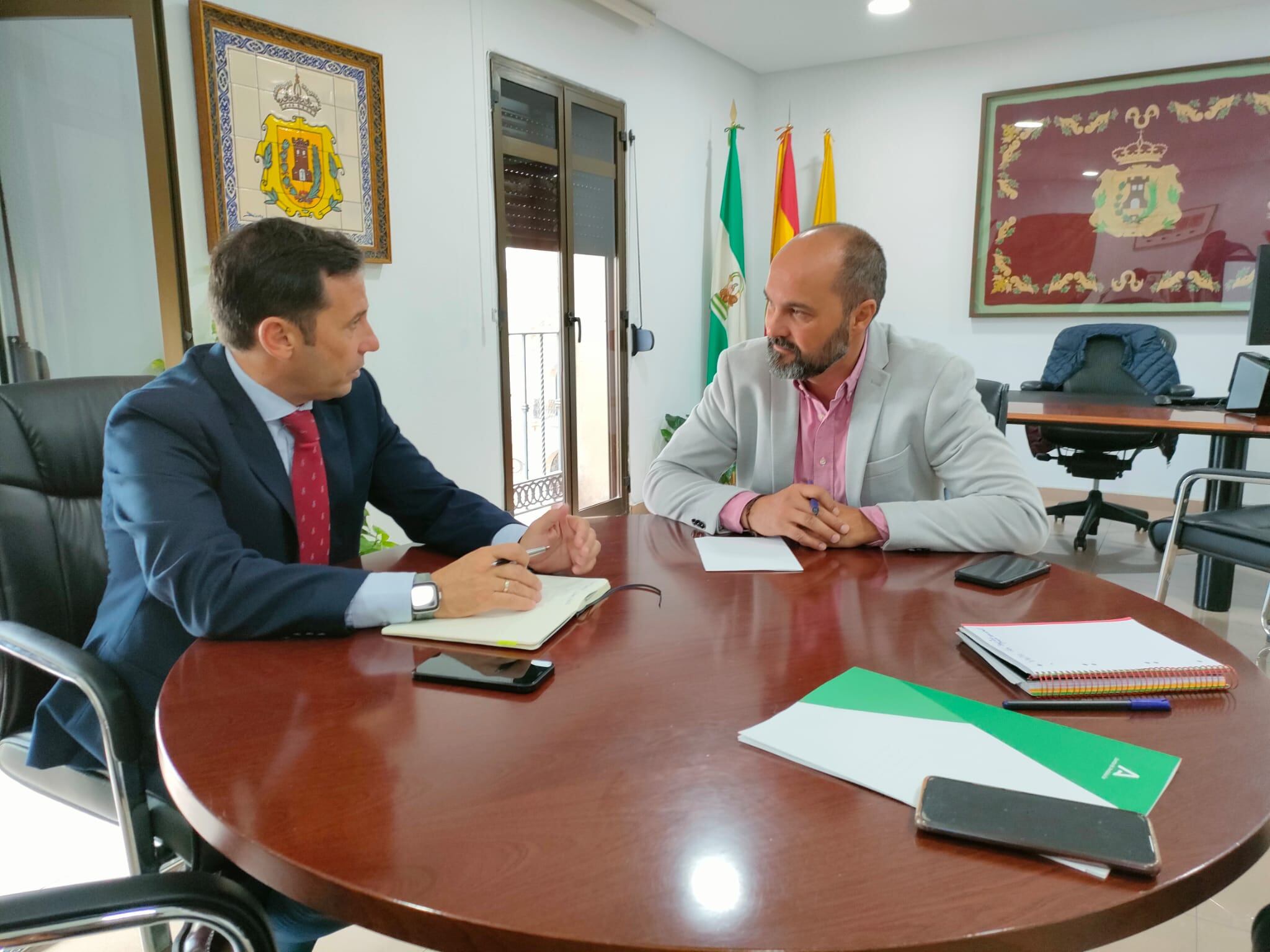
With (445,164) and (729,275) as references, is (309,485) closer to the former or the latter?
(445,164)

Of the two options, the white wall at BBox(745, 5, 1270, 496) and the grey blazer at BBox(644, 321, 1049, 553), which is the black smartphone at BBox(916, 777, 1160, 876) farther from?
the white wall at BBox(745, 5, 1270, 496)

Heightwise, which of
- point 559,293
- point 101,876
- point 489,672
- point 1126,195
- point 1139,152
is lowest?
point 101,876

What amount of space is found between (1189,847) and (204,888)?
29.9 inches

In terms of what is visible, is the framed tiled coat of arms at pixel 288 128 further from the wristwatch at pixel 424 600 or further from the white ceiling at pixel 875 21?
the white ceiling at pixel 875 21

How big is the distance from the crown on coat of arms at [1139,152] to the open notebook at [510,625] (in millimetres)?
5114

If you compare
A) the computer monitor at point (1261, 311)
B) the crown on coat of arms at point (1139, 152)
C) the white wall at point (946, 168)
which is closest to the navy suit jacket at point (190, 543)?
the computer monitor at point (1261, 311)

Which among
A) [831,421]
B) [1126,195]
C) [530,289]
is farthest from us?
[1126,195]

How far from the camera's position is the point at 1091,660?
0.92m

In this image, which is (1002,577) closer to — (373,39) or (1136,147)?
(373,39)

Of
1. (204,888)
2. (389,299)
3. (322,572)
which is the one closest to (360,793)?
(204,888)

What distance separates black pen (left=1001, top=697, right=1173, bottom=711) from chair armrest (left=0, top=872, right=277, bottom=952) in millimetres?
733

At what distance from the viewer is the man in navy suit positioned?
1.05 m

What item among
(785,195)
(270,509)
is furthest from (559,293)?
(270,509)

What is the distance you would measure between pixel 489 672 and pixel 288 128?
2.49m
